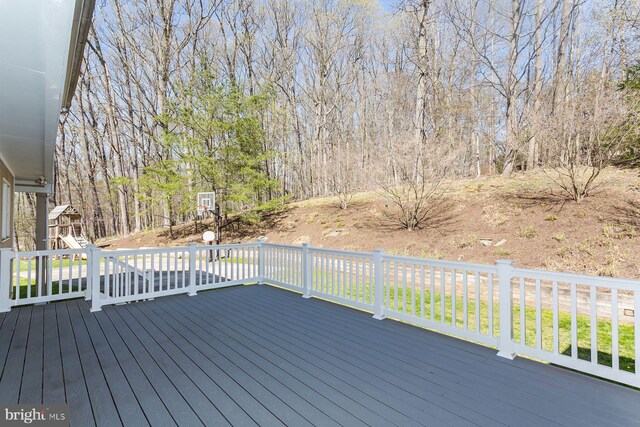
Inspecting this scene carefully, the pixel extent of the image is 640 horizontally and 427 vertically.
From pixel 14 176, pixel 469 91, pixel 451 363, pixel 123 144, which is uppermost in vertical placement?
pixel 469 91

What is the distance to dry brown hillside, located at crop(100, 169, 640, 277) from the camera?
5.43 metres

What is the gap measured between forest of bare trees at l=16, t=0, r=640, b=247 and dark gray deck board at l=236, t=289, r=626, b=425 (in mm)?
5876

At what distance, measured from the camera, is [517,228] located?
22.5ft

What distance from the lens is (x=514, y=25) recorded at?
11406mm

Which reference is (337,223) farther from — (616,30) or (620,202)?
(616,30)

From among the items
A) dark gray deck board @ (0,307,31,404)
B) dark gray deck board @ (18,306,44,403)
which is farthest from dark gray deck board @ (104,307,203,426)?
dark gray deck board @ (0,307,31,404)

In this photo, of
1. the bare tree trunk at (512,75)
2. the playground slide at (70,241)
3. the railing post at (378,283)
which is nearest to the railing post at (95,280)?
the railing post at (378,283)

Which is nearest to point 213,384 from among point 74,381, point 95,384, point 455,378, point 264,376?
point 264,376

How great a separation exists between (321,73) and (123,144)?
12.0 m

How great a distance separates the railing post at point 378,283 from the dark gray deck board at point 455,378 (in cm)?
53

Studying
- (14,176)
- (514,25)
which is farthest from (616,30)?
(14,176)

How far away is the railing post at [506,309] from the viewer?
2.85 metres

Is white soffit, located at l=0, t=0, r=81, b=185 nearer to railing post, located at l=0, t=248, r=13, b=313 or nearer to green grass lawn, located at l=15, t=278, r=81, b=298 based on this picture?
railing post, located at l=0, t=248, r=13, b=313

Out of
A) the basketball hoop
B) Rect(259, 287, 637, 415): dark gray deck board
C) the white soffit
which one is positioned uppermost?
the white soffit
